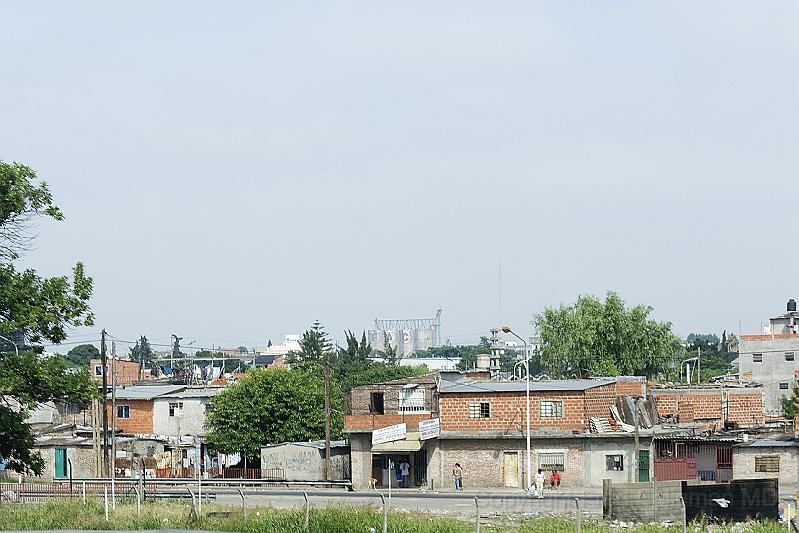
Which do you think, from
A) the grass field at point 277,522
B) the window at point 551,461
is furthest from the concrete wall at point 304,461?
the grass field at point 277,522

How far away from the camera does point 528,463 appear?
2309 inches

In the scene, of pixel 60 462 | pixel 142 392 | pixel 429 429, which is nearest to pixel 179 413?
pixel 142 392

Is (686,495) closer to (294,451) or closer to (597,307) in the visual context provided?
(294,451)

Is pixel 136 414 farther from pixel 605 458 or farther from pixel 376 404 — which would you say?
pixel 605 458

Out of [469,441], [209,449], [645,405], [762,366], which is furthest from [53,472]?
[762,366]

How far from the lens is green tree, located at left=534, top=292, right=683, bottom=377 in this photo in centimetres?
11006

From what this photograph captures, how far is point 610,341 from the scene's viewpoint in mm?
110438

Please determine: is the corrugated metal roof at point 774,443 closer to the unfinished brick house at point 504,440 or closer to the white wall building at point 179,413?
the unfinished brick house at point 504,440

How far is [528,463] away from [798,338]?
70.1 metres

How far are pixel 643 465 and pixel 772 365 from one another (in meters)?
67.4

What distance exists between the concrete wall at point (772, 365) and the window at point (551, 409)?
63.0 metres

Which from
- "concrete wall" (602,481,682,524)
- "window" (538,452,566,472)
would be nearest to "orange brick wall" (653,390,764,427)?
"window" (538,452,566,472)

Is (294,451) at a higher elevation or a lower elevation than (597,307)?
lower

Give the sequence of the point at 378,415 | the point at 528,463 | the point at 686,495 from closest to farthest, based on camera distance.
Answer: the point at 686,495
the point at 528,463
the point at 378,415
